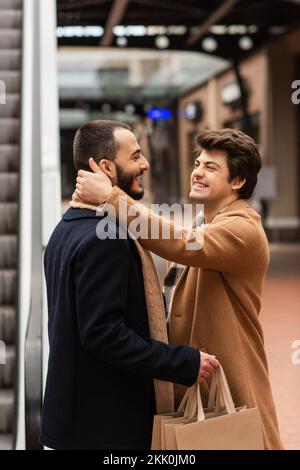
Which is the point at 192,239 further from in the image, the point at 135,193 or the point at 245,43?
the point at 245,43

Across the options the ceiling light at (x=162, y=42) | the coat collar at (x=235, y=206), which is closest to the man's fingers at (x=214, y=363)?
the coat collar at (x=235, y=206)

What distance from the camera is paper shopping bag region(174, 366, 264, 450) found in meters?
2.12

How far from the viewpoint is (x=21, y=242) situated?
194 inches

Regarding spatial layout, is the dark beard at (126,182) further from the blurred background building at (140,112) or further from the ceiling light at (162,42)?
the ceiling light at (162,42)

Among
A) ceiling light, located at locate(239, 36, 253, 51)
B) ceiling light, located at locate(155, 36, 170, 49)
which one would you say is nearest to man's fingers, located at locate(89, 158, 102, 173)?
ceiling light, located at locate(239, 36, 253, 51)

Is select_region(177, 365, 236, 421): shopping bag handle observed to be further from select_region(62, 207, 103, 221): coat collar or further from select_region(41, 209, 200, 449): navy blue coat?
select_region(62, 207, 103, 221): coat collar

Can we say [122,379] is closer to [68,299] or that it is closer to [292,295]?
[68,299]

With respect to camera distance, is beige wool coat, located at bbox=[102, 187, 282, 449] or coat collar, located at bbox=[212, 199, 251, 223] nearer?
beige wool coat, located at bbox=[102, 187, 282, 449]

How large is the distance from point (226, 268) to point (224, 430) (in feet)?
1.51

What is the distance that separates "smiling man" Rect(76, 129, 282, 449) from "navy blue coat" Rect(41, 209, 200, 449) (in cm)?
13

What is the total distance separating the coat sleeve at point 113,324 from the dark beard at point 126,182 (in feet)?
0.62

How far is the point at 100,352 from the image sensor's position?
85.0 inches

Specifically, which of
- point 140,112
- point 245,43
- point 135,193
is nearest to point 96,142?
point 135,193

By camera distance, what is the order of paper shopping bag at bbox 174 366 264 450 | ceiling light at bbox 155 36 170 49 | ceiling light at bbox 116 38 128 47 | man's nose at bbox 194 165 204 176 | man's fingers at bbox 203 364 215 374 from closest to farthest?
paper shopping bag at bbox 174 366 264 450 → man's fingers at bbox 203 364 215 374 → man's nose at bbox 194 165 204 176 → ceiling light at bbox 116 38 128 47 → ceiling light at bbox 155 36 170 49
